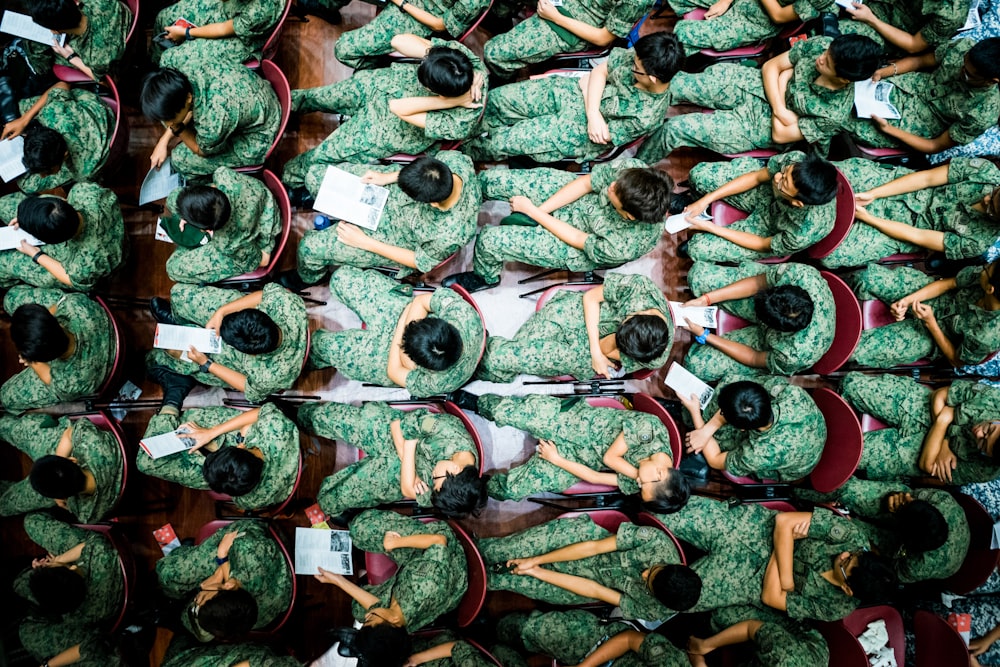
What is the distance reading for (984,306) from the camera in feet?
10.9

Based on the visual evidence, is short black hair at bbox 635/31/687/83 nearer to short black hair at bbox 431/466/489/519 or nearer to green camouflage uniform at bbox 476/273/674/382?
green camouflage uniform at bbox 476/273/674/382

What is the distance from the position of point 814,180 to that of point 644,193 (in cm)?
91

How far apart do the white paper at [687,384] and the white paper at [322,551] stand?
208 cm

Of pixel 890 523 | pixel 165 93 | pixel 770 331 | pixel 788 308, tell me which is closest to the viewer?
pixel 165 93

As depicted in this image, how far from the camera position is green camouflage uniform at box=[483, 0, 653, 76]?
3572 mm

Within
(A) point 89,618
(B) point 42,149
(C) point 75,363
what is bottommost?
(A) point 89,618

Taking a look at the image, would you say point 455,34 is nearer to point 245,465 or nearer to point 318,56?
point 318,56

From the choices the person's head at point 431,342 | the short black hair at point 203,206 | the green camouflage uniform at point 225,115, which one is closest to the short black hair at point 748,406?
the person's head at point 431,342

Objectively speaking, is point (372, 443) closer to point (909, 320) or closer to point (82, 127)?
point (82, 127)

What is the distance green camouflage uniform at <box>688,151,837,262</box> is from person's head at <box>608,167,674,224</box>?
2.78 feet

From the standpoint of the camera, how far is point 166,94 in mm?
3062

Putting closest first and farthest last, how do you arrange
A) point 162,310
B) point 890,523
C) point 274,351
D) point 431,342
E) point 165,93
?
point 431,342
point 165,93
point 274,351
point 890,523
point 162,310

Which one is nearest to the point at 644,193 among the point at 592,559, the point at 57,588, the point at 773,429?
the point at 773,429

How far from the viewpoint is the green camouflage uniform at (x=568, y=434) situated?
3.15 metres
